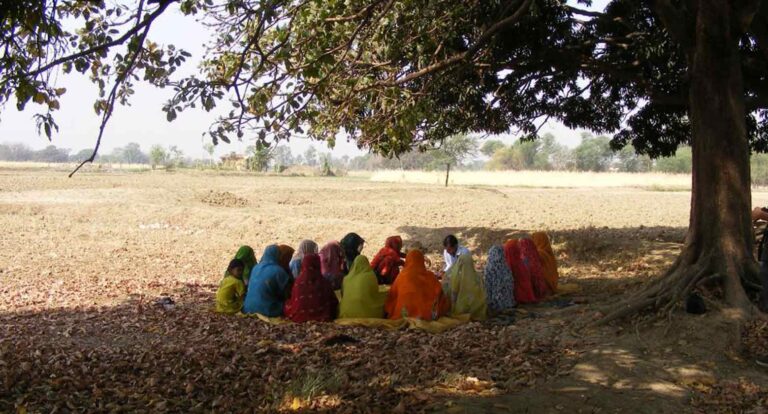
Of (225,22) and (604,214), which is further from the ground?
(225,22)

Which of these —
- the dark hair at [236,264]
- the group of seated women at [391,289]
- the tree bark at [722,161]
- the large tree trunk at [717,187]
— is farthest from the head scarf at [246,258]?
the tree bark at [722,161]

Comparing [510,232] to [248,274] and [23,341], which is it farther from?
[23,341]

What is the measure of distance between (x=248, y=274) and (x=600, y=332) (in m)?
5.15

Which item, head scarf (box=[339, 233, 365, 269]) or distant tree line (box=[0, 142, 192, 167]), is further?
distant tree line (box=[0, 142, 192, 167])

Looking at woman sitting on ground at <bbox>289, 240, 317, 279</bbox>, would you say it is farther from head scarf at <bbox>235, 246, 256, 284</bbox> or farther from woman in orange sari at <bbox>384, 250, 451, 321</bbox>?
woman in orange sari at <bbox>384, 250, 451, 321</bbox>

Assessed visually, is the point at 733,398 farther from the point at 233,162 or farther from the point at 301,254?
the point at 233,162

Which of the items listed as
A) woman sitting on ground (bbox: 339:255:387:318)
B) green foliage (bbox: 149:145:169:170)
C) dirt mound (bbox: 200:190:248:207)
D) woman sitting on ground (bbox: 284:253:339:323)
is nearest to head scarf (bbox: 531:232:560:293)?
woman sitting on ground (bbox: 339:255:387:318)

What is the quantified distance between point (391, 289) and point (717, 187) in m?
4.03

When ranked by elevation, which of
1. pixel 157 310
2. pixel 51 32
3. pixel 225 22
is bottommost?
pixel 157 310

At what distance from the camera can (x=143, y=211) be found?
20.5 m

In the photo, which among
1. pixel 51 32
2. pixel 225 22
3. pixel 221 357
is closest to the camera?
pixel 51 32

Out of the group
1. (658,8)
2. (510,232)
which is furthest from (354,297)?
(510,232)

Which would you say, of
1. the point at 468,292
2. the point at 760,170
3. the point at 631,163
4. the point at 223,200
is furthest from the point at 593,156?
the point at 468,292

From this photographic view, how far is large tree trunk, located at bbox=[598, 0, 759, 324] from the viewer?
747 cm
